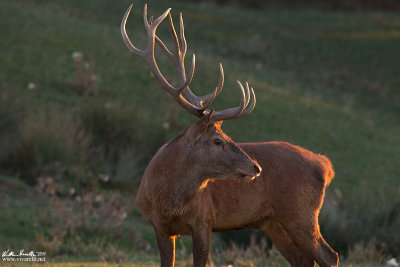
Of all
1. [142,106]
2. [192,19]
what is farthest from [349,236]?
[192,19]

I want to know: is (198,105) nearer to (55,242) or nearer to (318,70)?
(55,242)

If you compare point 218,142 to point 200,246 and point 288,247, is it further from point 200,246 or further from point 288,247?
point 288,247

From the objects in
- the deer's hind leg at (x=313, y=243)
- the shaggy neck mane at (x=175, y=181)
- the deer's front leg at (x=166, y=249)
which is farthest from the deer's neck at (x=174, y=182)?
the deer's hind leg at (x=313, y=243)

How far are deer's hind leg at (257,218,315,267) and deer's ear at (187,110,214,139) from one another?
4.42ft

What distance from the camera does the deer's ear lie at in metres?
5.66

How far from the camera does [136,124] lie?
13750 mm

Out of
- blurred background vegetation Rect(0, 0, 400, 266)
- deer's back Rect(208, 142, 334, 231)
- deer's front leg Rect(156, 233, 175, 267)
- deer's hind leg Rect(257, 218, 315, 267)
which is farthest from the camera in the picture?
blurred background vegetation Rect(0, 0, 400, 266)

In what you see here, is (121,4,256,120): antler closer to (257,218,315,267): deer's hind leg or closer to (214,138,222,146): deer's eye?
(214,138,222,146): deer's eye

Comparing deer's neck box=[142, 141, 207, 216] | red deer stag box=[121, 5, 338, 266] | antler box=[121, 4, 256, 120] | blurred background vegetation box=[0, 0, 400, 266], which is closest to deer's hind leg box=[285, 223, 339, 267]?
red deer stag box=[121, 5, 338, 266]

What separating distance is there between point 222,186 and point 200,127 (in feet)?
2.28

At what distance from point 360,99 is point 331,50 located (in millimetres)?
5120

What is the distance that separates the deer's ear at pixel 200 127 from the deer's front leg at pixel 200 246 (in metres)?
0.79

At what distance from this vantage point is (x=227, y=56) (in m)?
25.2

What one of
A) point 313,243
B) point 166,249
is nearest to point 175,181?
point 166,249
